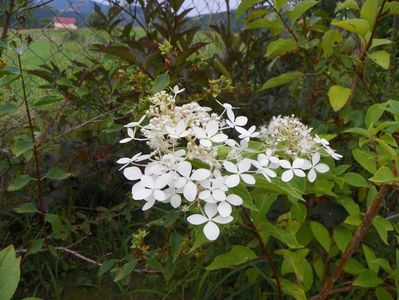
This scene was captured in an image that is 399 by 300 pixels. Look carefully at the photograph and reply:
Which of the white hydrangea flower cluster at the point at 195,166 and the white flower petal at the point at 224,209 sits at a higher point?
the white hydrangea flower cluster at the point at 195,166

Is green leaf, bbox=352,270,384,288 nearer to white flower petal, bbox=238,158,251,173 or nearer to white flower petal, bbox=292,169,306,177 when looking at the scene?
white flower petal, bbox=292,169,306,177

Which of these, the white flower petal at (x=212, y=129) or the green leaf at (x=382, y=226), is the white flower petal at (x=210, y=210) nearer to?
the white flower petal at (x=212, y=129)

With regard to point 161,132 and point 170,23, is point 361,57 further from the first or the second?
point 161,132

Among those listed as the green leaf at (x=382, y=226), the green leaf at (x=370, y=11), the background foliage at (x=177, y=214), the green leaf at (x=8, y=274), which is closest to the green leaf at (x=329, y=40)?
the background foliage at (x=177, y=214)

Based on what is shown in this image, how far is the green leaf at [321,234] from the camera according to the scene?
1361 millimetres

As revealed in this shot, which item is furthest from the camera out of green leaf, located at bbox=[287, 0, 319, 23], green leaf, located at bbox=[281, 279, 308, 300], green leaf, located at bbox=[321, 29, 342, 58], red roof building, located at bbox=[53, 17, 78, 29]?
red roof building, located at bbox=[53, 17, 78, 29]

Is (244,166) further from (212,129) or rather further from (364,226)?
(364,226)

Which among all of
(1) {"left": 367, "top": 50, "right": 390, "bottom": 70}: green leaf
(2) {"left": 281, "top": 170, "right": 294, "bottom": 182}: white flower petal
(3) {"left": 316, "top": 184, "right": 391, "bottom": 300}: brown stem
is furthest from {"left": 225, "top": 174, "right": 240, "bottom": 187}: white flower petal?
(1) {"left": 367, "top": 50, "right": 390, "bottom": 70}: green leaf

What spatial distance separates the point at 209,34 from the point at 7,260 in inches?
67.2

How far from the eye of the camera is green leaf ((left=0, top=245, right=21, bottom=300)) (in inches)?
30.1

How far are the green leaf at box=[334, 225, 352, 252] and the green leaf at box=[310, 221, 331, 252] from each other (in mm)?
24

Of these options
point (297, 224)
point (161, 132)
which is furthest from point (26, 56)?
point (161, 132)

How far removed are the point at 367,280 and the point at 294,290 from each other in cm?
20

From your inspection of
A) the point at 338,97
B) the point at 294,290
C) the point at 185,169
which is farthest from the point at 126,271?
the point at 338,97
